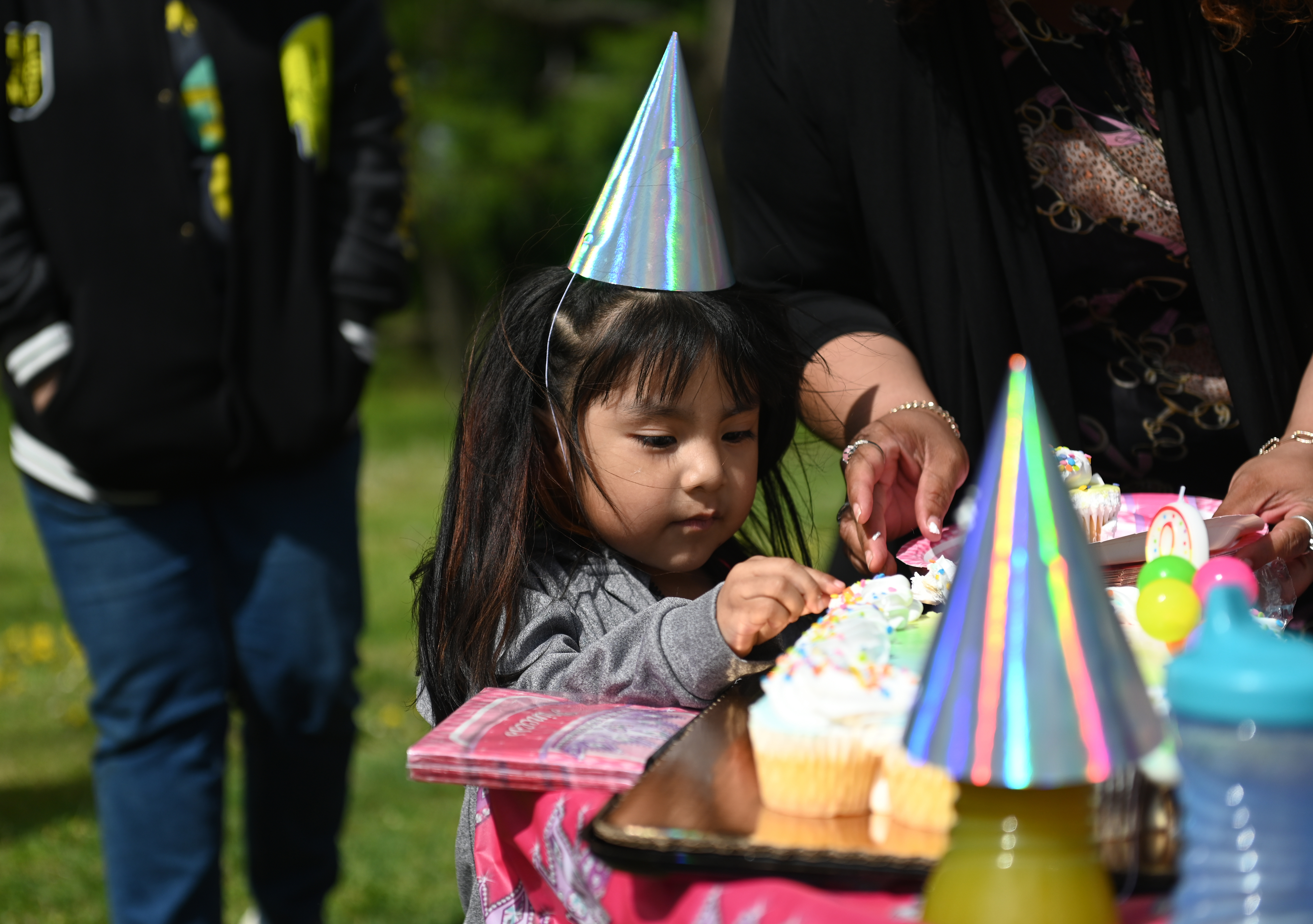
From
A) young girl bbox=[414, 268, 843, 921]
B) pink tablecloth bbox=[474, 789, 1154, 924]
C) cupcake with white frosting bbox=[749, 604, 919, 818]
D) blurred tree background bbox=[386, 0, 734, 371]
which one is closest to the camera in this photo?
Result: pink tablecloth bbox=[474, 789, 1154, 924]

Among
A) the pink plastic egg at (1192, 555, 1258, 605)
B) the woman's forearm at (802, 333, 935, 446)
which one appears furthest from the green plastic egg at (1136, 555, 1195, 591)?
the woman's forearm at (802, 333, 935, 446)

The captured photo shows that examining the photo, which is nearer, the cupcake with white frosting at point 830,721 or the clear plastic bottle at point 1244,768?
the clear plastic bottle at point 1244,768

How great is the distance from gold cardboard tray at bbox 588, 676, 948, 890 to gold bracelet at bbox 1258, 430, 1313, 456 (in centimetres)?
77

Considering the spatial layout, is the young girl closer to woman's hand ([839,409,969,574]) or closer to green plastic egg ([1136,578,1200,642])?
woman's hand ([839,409,969,574])

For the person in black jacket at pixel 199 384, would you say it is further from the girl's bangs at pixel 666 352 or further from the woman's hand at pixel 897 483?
the woman's hand at pixel 897 483

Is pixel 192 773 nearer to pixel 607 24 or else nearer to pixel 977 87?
pixel 977 87

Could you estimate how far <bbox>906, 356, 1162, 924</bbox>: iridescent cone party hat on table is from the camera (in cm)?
78

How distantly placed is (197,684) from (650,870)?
1.92 metres

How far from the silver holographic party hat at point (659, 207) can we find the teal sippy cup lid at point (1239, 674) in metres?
0.83

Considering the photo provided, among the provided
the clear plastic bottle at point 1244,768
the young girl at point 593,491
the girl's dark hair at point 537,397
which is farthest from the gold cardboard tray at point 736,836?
the girl's dark hair at point 537,397

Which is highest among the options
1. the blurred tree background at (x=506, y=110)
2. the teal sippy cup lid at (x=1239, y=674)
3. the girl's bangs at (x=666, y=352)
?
the blurred tree background at (x=506, y=110)

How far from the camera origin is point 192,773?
2576mm

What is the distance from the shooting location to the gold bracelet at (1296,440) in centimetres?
146

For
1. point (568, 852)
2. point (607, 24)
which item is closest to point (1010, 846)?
point (568, 852)
